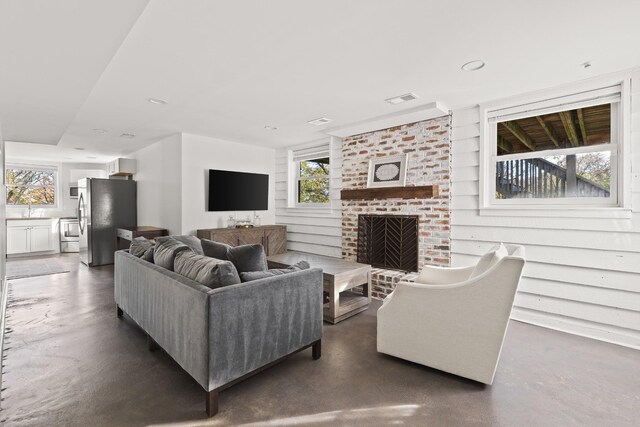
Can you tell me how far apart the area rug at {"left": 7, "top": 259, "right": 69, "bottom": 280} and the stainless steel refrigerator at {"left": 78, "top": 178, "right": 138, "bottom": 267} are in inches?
19.2

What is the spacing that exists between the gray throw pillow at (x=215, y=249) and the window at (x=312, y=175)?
9.72 ft

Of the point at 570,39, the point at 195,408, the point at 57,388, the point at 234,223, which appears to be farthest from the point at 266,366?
the point at 234,223

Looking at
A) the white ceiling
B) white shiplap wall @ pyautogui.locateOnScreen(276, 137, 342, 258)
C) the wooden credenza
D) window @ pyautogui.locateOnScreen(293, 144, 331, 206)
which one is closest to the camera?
the white ceiling

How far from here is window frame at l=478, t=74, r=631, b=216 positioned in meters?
2.84

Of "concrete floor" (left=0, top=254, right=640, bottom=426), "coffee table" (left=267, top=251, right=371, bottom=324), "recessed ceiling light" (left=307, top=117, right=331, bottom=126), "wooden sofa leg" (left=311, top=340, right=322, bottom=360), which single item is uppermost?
"recessed ceiling light" (left=307, top=117, right=331, bottom=126)

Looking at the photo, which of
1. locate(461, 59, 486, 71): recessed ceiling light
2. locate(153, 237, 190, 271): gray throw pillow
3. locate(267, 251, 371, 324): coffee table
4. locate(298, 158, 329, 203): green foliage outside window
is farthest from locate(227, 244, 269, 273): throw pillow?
locate(298, 158, 329, 203): green foliage outside window

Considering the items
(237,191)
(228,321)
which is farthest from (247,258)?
(237,191)

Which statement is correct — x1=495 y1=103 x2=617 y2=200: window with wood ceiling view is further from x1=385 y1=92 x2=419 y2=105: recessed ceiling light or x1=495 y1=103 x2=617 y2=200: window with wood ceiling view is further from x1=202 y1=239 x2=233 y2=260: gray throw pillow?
x1=202 y1=239 x2=233 y2=260: gray throw pillow

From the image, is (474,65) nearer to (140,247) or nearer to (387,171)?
(387,171)

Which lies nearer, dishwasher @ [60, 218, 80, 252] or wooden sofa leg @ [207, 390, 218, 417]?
wooden sofa leg @ [207, 390, 218, 417]

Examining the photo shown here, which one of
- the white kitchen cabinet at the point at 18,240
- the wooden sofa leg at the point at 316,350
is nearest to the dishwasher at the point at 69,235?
the white kitchen cabinet at the point at 18,240

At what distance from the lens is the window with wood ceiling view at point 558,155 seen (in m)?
3.05

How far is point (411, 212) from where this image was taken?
423 centimetres

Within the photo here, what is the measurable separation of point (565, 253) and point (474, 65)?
203 cm
